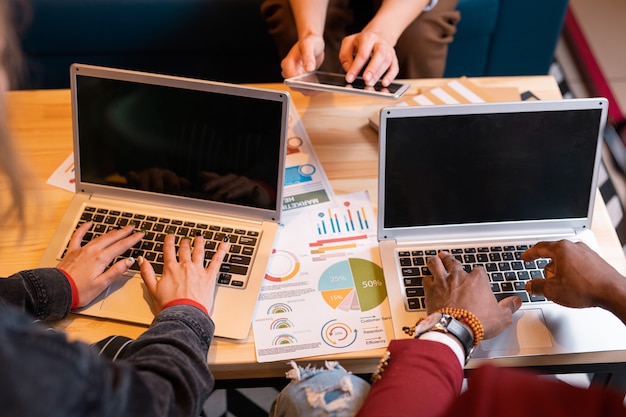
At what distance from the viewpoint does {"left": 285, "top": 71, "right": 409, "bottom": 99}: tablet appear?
1.12 metres

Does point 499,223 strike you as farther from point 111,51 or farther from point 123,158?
point 111,51

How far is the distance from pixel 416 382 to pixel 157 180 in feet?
1.82

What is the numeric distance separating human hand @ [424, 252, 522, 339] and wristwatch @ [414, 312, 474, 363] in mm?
33

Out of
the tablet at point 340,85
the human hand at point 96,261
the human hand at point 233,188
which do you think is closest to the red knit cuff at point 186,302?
the human hand at point 96,261

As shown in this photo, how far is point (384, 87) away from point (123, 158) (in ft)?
1.63

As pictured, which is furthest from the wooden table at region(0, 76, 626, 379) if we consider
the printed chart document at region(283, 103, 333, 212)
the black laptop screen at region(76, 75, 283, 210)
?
the black laptop screen at region(76, 75, 283, 210)

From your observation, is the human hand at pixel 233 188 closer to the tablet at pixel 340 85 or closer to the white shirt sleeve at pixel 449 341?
the tablet at pixel 340 85

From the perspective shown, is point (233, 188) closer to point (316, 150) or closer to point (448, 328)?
point (316, 150)

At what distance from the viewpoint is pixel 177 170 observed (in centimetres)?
105

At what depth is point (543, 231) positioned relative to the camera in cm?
104

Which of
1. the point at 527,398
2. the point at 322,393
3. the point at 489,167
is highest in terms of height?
the point at 489,167

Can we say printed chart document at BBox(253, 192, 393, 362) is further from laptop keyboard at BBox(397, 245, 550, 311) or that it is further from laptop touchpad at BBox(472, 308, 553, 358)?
laptop touchpad at BBox(472, 308, 553, 358)

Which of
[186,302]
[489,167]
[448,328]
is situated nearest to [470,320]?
[448,328]

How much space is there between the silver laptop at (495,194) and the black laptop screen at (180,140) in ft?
0.65
